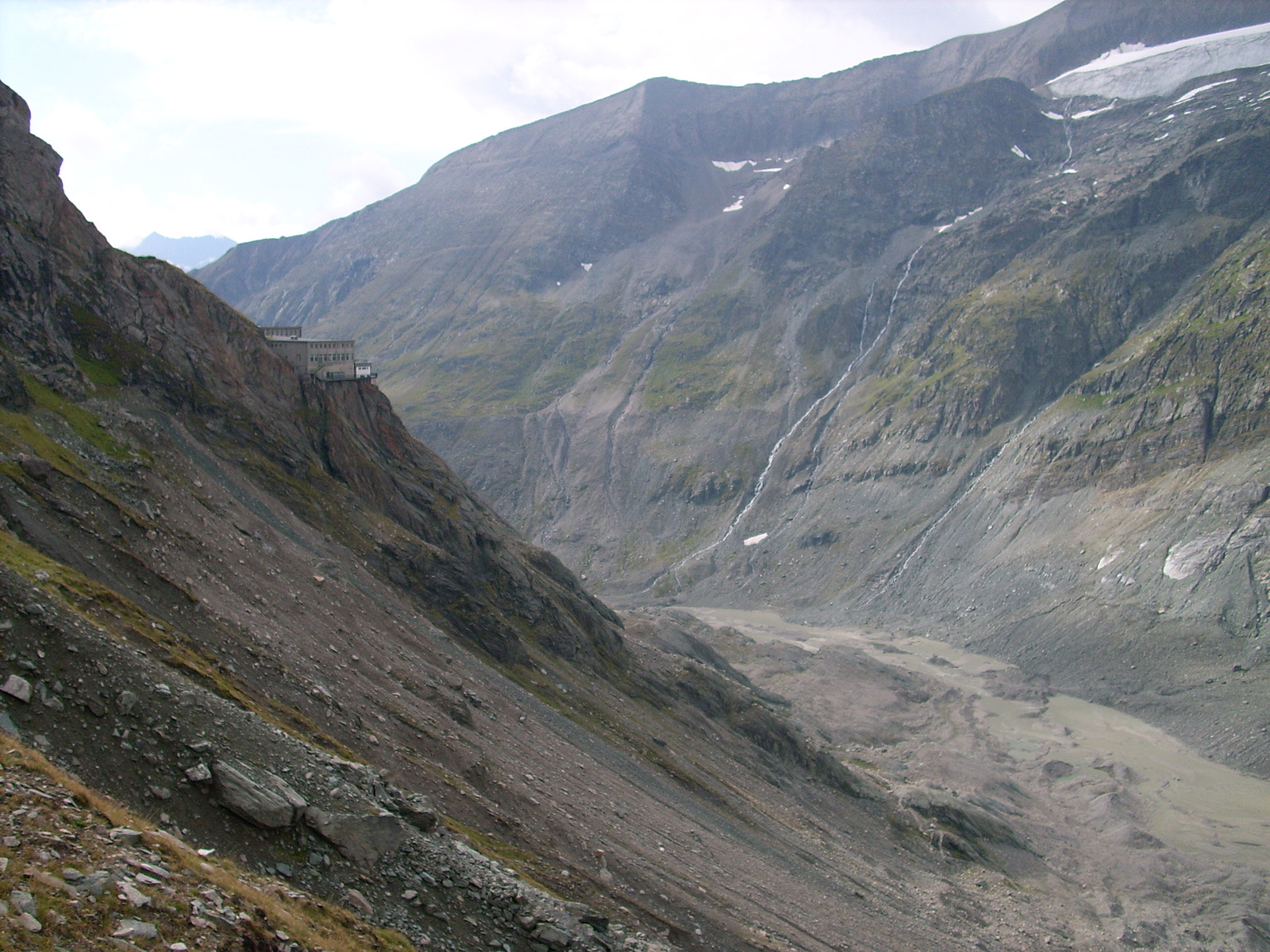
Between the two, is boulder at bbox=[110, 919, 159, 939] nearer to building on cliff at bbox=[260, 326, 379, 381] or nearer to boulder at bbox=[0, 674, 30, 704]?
boulder at bbox=[0, 674, 30, 704]

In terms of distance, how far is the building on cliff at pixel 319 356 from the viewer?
65.3 m

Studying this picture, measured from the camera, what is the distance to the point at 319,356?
6669 centimetres

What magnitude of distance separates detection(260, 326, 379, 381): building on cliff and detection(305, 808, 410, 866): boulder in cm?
4514

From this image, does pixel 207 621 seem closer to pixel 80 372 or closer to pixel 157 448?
pixel 157 448

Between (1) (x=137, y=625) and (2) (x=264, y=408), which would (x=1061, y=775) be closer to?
(2) (x=264, y=408)

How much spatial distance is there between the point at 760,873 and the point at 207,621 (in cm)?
3226

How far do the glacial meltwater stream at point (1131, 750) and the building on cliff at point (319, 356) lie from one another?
287 feet

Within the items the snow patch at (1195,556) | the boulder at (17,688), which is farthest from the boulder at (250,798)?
the snow patch at (1195,556)

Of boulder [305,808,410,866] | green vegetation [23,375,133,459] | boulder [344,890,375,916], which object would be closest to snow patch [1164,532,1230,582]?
boulder [305,808,410,866]

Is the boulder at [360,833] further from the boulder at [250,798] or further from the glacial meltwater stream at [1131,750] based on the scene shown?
the glacial meltwater stream at [1131,750]

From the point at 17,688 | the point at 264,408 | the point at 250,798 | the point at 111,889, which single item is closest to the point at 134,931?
the point at 111,889

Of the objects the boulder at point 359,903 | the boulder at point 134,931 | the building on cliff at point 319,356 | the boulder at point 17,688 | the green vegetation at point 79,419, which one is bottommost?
the boulder at point 359,903

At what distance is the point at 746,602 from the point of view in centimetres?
16962

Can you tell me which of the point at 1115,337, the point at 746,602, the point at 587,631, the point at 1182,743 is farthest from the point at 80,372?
the point at 1115,337
